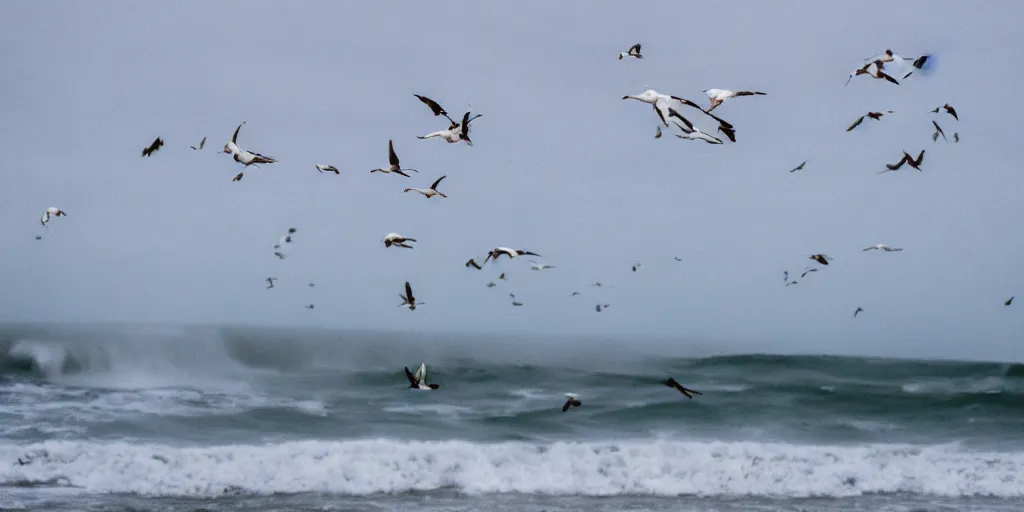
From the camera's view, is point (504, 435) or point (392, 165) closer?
point (392, 165)

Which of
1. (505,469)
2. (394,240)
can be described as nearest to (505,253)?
(394,240)

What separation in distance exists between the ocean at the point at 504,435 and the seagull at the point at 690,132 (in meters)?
6.80

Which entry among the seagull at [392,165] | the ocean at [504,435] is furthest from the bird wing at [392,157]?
the ocean at [504,435]

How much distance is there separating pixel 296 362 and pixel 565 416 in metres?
14.3

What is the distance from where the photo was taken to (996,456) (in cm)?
1731

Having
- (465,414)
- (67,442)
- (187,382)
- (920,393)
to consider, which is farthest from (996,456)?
(187,382)

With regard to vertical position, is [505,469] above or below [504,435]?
below

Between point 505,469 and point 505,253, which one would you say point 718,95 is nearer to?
point 505,253

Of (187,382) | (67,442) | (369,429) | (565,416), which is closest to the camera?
(67,442)

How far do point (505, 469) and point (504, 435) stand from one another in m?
3.33

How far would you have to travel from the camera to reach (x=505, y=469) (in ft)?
49.0

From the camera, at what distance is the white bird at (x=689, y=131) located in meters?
7.02

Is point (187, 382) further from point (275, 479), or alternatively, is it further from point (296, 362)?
point (275, 479)

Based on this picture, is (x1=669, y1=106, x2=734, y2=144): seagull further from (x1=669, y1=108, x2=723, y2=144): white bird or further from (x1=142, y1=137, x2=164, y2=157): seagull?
(x1=142, y1=137, x2=164, y2=157): seagull
